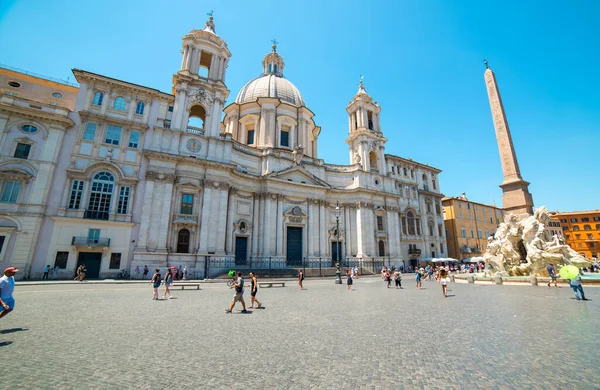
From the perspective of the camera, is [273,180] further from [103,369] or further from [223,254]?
[103,369]

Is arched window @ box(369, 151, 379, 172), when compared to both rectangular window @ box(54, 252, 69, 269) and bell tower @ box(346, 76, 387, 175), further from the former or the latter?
rectangular window @ box(54, 252, 69, 269)

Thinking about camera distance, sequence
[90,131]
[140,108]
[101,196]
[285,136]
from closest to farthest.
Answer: [101,196], [90,131], [140,108], [285,136]

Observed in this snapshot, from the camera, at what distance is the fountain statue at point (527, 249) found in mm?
15328

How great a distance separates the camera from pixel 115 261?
70.5 feet

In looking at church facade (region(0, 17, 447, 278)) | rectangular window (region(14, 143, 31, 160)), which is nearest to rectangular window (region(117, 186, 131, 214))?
church facade (region(0, 17, 447, 278))

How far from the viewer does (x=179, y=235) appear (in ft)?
79.5

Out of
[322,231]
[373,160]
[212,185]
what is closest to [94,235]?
[212,185]

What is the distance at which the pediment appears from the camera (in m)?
30.9

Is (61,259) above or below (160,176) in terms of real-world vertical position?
below

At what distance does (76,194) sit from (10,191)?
3.64 m

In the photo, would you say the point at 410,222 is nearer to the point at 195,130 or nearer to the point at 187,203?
the point at 187,203

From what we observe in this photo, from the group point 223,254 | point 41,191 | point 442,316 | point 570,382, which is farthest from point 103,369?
point 41,191

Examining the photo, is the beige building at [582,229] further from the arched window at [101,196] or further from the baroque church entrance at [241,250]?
the arched window at [101,196]

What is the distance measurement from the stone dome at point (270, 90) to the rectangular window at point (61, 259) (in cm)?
2606
